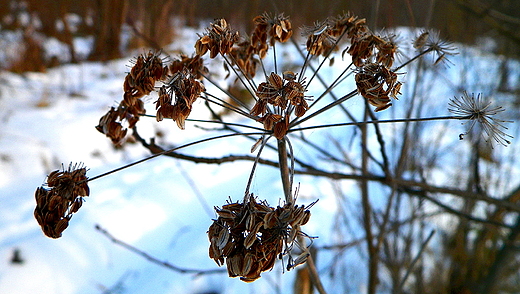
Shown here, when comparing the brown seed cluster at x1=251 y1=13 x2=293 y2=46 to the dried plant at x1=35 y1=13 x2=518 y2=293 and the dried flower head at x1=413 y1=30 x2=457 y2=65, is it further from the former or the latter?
the dried flower head at x1=413 y1=30 x2=457 y2=65

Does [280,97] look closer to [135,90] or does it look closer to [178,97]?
[178,97]

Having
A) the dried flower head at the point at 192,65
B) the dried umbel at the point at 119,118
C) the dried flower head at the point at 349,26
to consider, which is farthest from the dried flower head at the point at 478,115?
the dried umbel at the point at 119,118

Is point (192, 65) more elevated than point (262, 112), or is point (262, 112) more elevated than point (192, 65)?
point (192, 65)

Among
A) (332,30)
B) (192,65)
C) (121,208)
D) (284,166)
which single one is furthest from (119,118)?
(121,208)

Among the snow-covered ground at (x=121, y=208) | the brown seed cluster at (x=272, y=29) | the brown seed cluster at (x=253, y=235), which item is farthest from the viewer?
the snow-covered ground at (x=121, y=208)

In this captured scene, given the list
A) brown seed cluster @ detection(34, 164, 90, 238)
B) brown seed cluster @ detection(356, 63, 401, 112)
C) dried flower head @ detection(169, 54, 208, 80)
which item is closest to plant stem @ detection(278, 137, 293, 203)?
brown seed cluster @ detection(356, 63, 401, 112)

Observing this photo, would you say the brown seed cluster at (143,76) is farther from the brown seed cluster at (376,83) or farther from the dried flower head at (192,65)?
the brown seed cluster at (376,83)
